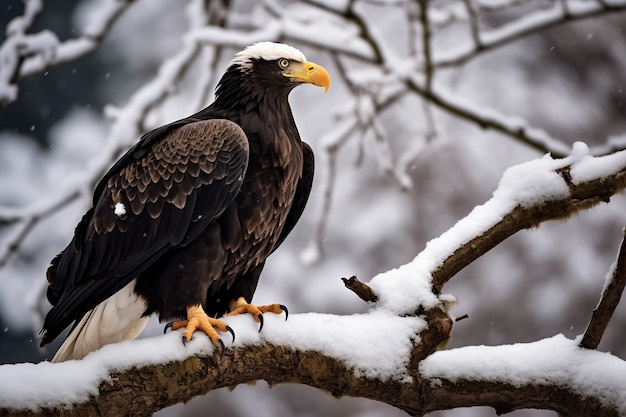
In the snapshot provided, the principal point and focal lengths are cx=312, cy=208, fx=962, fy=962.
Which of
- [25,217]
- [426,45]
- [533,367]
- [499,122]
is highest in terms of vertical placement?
[426,45]

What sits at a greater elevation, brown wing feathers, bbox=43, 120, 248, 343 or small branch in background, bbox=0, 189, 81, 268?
small branch in background, bbox=0, 189, 81, 268

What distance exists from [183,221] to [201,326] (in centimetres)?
60

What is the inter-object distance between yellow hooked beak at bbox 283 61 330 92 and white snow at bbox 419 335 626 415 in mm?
1464

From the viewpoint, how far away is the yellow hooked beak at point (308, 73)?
4289 mm

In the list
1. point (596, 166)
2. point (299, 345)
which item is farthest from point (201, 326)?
point (596, 166)

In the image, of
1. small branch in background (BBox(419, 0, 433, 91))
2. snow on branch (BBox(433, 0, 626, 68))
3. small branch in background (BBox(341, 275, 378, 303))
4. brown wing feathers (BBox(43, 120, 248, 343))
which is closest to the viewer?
small branch in background (BBox(341, 275, 378, 303))

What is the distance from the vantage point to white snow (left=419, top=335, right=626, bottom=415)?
3.26m

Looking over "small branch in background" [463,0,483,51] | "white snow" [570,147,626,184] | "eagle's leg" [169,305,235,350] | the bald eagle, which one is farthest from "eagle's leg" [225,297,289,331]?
"small branch in background" [463,0,483,51]

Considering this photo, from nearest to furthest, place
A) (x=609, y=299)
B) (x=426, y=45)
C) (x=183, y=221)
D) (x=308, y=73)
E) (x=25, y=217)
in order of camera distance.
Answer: (x=609, y=299) → (x=183, y=221) → (x=308, y=73) → (x=25, y=217) → (x=426, y=45)

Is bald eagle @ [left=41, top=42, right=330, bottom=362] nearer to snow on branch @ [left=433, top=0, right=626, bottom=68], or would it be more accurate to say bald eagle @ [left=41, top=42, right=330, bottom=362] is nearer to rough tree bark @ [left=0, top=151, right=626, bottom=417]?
rough tree bark @ [left=0, top=151, right=626, bottom=417]

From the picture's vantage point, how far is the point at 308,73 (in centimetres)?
434

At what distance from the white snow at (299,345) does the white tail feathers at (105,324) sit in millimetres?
683

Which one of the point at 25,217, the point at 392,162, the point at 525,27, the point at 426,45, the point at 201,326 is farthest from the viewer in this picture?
the point at 392,162

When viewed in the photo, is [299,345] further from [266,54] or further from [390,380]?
[266,54]
